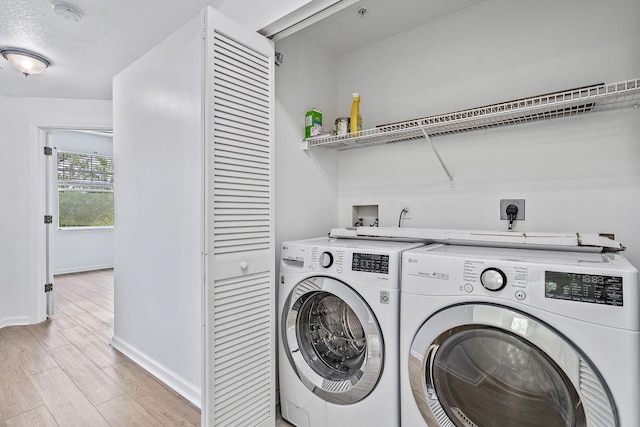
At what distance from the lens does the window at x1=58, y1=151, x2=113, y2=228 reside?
17.8ft

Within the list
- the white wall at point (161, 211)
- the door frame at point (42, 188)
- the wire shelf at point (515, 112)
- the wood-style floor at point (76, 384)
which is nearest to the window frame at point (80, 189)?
the door frame at point (42, 188)

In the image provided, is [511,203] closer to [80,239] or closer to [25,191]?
[25,191]

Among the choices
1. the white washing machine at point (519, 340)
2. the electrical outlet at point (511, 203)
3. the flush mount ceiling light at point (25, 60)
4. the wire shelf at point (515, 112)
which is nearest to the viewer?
the white washing machine at point (519, 340)

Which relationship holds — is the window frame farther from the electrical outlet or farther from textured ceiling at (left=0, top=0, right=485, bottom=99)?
the electrical outlet

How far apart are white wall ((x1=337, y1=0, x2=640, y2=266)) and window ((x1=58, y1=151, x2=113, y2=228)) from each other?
5.48m

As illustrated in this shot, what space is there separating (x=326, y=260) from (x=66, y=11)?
2.03m

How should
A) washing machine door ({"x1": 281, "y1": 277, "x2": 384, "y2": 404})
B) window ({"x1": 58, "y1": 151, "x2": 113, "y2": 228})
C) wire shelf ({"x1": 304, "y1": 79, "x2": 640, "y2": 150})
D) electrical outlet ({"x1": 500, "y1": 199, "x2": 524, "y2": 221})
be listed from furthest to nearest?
window ({"x1": 58, "y1": 151, "x2": 113, "y2": 228})
electrical outlet ({"x1": 500, "y1": 199, "x2": 524, "y2": 221})
washing machine door ({"x1": 281, "y1": 277, "x2": 384, "y2": 404})
wire shelf ({"x1": 304, "y1": 79, "x2": 640, "y2": 150})

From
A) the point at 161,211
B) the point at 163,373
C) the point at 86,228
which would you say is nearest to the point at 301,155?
the point at 161,211

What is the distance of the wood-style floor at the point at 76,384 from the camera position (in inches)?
68.9

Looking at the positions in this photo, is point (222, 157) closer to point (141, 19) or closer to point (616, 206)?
point (141, 19)

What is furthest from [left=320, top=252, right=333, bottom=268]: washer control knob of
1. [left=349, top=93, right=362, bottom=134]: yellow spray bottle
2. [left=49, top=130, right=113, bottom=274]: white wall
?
[left=49, top=130, right=113, bottom=274]: white wall

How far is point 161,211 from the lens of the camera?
6.84 ft

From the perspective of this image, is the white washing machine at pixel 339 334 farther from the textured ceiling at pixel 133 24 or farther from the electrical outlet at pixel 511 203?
the textured ceiling at pixel 133 24

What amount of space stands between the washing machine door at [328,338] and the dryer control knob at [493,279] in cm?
50
